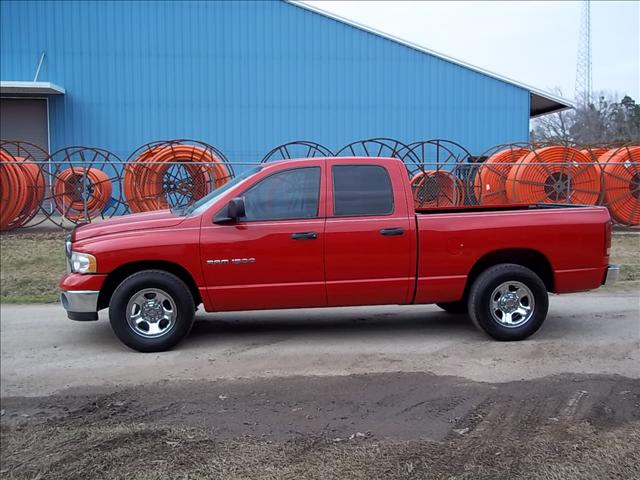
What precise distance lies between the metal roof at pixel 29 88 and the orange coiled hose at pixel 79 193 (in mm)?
7027

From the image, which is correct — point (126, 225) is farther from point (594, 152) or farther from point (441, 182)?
point (594, 152)

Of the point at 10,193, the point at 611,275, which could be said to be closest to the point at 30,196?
the point at 10,193

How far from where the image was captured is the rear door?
6469 millimetres

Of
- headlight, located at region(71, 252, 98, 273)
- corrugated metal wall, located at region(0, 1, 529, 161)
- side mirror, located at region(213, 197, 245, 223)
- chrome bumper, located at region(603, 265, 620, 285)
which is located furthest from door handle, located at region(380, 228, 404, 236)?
corrugated metal wall, located at region(0, 1, 529, 161)

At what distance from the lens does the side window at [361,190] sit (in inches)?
260

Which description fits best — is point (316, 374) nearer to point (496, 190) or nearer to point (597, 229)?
point (597, 229)

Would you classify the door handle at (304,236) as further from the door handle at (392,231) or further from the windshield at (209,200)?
the windshield at (209,200)

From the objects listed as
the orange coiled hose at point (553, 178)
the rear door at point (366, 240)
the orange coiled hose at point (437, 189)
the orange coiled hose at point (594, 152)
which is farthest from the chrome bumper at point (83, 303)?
the orange coiled hose at point (594, 152)

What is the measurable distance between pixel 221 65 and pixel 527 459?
23393 mm

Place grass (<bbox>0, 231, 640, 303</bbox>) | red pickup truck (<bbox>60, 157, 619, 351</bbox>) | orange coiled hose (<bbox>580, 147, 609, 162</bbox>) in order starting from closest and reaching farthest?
1. red pickup truck (<bbox>60, 157, 619, 351</bbox>)
2. grass (<bbox>0, 231, 640, 303</bbox>)
3. orange coiled hose (<bbox>580, 147, 609, 162</bbox>)

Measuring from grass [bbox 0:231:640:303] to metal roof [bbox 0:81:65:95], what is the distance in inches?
406

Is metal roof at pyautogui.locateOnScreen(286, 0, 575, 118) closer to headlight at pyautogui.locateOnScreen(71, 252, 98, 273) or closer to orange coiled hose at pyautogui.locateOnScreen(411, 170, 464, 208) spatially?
orange coiled hose at pyautogui.locateOnScreen(411, 170, 464, 208)

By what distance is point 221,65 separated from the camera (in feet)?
82.5

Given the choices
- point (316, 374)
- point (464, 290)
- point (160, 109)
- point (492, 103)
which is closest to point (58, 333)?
point (316, 374)
